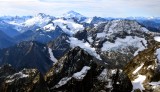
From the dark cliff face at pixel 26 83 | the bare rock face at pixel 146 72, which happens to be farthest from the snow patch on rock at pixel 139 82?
the dark cliff face at pixel 26 83

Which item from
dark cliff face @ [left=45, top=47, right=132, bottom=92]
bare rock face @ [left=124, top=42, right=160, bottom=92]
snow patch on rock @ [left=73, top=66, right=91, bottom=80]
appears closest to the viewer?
dark cliff face @ [left=45, top=47, right=132, bottom=92]

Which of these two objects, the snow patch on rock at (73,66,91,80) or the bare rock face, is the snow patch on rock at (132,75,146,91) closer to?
the bare rock face

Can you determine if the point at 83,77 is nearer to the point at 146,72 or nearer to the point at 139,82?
the point at 139,82

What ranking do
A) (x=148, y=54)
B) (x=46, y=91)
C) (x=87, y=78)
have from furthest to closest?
1. (x=148, y=54)
2. (x=87, y=78)
3. (x=46, y=91)

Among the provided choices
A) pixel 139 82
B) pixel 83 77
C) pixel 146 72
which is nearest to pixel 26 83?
pixel 83 77

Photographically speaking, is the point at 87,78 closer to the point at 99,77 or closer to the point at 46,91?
the point at 99,77

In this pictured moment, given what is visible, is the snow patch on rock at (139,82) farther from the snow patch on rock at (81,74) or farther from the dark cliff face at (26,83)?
the dark cliff face at (26,83)

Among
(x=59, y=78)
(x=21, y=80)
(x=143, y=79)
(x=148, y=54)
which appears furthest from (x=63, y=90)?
(x=148, y=54)

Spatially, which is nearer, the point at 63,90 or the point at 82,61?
the point at 63,90

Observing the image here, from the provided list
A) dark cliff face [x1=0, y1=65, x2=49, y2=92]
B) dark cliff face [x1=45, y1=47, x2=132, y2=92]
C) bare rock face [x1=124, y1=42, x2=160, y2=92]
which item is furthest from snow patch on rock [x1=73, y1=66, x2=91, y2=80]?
bare rock face [x1=124, y1=42, x2=160, y2=92]

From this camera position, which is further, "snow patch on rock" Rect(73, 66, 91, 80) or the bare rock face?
"snow patch on rock" Rect(73, 66, 91, 80)

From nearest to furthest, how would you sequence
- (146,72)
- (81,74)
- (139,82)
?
(81,74)
(139,82)
(146,72)
